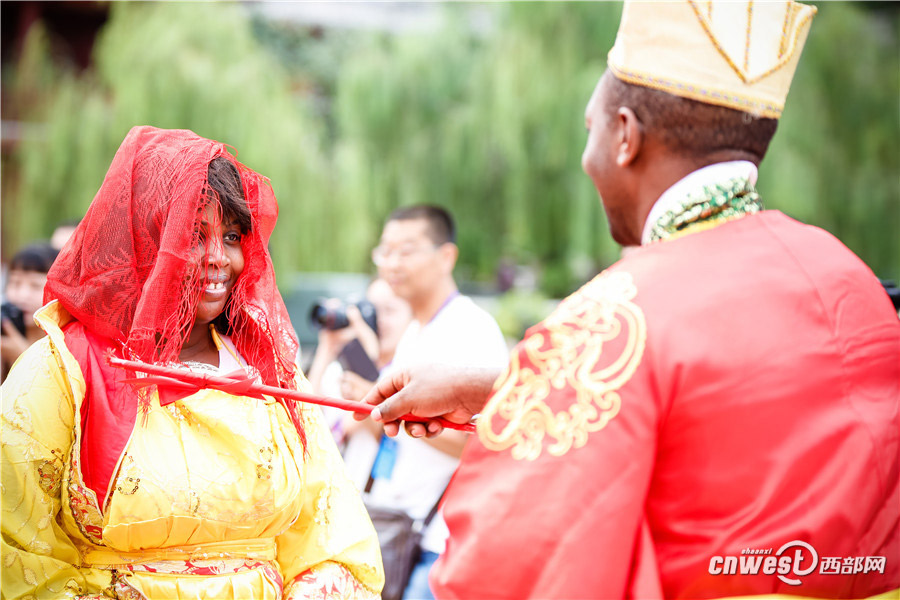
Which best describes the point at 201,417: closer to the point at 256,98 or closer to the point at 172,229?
the point at 172,229

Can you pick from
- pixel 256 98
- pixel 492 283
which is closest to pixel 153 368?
pixel 256 98

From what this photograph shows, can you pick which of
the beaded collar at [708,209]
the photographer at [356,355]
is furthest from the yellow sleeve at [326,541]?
the beaded collar at [708,209]

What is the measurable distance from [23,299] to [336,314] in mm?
1480

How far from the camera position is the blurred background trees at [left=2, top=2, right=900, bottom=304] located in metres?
8.57

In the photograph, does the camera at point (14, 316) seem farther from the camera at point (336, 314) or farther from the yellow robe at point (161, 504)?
the yellow robe at point (161, 504)

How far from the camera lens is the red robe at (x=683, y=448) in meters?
1.22

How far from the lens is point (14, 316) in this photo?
Result: 12.6 ft

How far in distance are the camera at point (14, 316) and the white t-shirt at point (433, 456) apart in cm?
185

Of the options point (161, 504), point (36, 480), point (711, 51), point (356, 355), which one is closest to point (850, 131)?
point (356, 355)

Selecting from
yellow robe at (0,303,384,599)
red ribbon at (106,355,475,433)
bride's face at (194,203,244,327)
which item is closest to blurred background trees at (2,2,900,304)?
bride's face at (194,203,244,327)

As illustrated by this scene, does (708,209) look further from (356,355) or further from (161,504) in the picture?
(356,355)

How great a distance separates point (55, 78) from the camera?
9.38m

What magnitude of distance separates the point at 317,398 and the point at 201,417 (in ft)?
1.09

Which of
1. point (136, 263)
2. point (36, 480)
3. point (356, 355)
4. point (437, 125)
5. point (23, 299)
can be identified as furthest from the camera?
point (437, 125)
